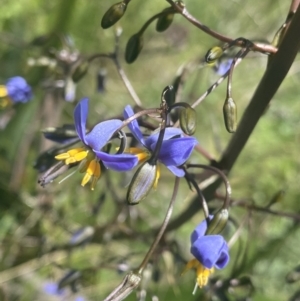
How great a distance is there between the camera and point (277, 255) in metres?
1.83

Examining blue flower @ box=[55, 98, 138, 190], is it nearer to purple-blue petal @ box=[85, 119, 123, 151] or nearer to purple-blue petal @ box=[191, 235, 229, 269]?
purple-blue petal @ box=[85, 119, 123, 151]

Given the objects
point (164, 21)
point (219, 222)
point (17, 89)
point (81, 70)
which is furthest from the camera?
point (17, 89)

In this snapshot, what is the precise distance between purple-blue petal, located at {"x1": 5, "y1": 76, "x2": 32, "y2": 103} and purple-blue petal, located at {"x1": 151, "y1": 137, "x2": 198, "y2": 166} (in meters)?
0.67

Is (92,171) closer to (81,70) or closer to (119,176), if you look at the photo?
(81,70)

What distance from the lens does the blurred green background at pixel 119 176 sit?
1562 mm

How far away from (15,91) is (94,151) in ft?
2.11

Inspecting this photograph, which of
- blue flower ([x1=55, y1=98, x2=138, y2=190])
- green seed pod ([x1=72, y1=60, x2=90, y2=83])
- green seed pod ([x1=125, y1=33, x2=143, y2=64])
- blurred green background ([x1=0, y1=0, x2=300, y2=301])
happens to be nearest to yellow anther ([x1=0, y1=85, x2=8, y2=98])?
blurred green background ([x1=0, y1=0, x2=300, y2=301])

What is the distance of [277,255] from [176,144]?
1.17 meters

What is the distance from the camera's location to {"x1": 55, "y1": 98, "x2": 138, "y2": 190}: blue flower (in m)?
0.75

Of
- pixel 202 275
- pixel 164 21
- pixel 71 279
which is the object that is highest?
pixel 164 21

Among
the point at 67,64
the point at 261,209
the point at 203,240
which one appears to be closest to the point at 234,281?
the point at 261,209

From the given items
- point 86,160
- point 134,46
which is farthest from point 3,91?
point 86,160

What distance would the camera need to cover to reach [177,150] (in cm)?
78

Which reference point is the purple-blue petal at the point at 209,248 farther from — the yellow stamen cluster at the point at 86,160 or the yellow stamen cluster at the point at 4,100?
the yellow stamen cluster at the point at 4,100
